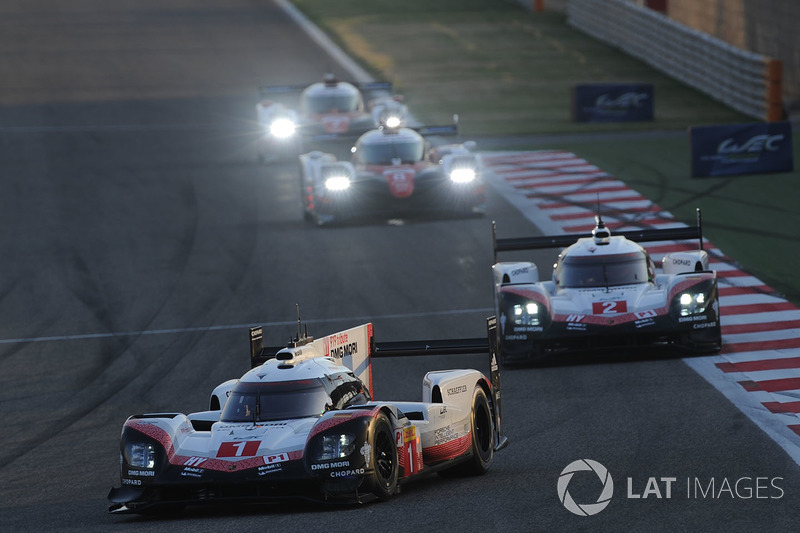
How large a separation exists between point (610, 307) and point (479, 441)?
5260 mm

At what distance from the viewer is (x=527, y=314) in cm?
1931

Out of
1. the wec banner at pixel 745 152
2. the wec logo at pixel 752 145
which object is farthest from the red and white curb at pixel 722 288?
the wec logo at pixel 752 145

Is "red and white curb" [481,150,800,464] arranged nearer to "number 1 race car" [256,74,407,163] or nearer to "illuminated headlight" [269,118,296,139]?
"number 1 race car" [256,74,407,163]

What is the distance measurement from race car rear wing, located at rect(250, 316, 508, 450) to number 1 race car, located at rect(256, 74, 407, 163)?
2164 centimetres

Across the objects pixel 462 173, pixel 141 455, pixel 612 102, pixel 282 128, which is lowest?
pixel 141 455

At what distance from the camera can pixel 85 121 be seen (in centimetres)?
4291

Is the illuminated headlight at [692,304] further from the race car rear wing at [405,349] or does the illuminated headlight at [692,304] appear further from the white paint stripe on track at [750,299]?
the race car rear wing at [405,349]

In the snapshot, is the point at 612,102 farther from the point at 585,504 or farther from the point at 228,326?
the point at 585,504

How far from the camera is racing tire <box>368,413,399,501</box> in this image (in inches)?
484

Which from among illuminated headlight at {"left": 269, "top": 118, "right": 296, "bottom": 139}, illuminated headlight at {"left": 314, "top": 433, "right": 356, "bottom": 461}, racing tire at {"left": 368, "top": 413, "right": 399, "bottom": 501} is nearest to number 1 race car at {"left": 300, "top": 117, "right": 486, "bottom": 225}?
illuminated headlight at {"left": 269, "top": 118, "right": 296, "bottom": 139}

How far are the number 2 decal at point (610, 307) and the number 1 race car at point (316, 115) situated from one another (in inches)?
716

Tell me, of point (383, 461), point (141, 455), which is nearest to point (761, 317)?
point (383, 461)

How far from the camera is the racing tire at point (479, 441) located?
14148 mm

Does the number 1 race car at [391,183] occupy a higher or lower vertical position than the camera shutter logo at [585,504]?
higher
